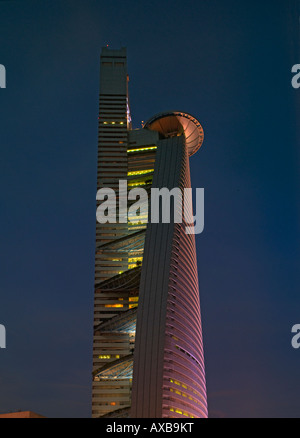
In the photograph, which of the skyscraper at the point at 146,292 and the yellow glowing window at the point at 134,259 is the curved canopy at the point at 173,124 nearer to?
the skyscraper at the point at 146,292

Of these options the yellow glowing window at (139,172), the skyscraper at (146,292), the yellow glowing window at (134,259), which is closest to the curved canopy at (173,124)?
the skyscraper at (146,292)

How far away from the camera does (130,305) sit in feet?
247

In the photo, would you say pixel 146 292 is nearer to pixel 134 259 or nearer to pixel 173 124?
pixel 134 259

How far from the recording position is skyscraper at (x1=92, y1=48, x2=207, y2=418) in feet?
203

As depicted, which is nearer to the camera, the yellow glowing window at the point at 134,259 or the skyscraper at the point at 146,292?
the skyscraper at the point at 146,292

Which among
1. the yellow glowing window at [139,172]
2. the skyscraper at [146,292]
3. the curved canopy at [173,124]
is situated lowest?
the skyscraper at [146,292]

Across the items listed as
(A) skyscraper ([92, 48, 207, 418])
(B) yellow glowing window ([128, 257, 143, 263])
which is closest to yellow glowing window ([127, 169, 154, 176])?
(A) skyscraper ([92, 48, 207, 418])

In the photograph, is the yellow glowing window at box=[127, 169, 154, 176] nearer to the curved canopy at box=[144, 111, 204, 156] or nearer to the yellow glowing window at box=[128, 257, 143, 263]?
the curved canopy at box=[144, 111, 204, 156]

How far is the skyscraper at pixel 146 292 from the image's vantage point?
203ft

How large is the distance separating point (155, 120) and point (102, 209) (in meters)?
17.7

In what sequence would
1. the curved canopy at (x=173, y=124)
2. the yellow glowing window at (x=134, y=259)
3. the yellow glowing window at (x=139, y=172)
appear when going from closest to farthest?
the yellow glowing window at (x=134, y=259) < the yellow glowing window at (x=139, y=172) < the curved canopy at (x=173, y=124)

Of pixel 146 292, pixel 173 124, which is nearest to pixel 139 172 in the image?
pixel 173 124

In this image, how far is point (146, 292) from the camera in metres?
65.6
